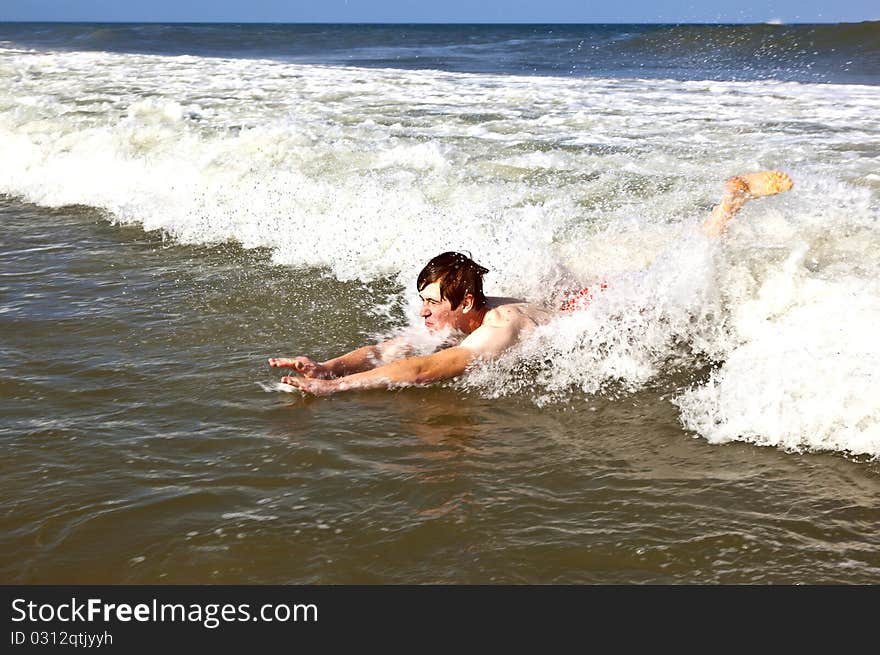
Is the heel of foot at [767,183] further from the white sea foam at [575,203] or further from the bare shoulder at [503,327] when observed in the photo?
the bare shoulder at [503,327]

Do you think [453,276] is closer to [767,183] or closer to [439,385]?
[439,385]

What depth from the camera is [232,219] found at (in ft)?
27.4

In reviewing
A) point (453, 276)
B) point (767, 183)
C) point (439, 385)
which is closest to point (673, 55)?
point (767, 183)

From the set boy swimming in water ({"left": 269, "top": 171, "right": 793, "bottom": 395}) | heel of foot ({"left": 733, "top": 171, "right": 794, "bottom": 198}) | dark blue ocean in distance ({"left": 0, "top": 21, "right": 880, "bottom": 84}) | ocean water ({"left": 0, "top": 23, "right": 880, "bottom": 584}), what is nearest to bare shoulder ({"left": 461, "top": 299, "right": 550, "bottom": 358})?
boy swimming in water ({"left": 269, "top": 171, "right": 793, "bottom": 395})

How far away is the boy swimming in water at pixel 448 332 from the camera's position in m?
4.81

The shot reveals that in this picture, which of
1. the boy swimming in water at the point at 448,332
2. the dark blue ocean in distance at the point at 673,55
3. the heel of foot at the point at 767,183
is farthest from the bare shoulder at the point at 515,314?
the dark blue ocean in distance at the point at 673,55

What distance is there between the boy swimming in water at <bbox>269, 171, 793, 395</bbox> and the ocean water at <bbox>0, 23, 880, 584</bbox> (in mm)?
105

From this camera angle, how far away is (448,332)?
541 centimetres

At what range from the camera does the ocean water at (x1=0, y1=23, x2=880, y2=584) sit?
3338 mm

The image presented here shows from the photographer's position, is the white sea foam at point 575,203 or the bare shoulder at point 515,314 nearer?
the white sea foam at point 575,203

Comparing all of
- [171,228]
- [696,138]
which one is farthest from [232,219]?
[696,138]

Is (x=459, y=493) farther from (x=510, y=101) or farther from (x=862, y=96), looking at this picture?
(x=862, y=96)
